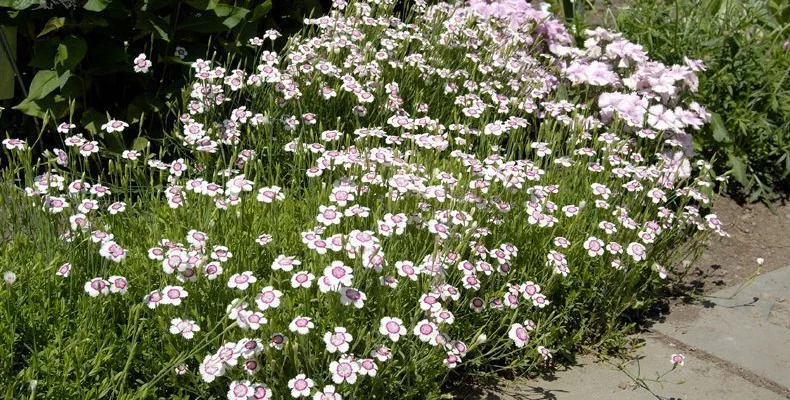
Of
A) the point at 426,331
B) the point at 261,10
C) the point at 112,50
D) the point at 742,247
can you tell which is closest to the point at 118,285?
the point at 426,331

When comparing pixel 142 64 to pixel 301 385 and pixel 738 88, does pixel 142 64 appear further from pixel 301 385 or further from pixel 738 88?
pixel 738 88

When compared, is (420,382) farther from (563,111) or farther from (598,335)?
(563,111)

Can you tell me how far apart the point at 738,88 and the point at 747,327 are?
1.65 m

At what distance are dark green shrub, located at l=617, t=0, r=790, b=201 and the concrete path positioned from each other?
3.46ft

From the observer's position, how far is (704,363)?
308 centimetres

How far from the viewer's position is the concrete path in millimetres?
2871

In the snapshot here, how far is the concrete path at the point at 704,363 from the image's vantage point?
287cm

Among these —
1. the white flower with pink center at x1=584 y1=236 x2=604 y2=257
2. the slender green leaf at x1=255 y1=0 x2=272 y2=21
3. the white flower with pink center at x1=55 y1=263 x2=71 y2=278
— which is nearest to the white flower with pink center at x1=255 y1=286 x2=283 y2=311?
the white flower with pink center at x1=55 y1=263 x2=71 y2=278

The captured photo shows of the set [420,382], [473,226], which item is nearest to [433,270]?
[473,226]

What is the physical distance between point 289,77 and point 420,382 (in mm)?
1577

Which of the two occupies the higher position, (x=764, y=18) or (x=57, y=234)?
(x=764, y=18)

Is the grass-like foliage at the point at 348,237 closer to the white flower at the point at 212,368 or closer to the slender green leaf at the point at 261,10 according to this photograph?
the white flower at the point at 212,368

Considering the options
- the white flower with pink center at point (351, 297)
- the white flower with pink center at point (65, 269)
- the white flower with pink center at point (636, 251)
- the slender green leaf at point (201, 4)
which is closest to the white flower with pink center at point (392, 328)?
the white flower with pink center at point (351, 297)

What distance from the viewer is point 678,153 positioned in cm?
390
